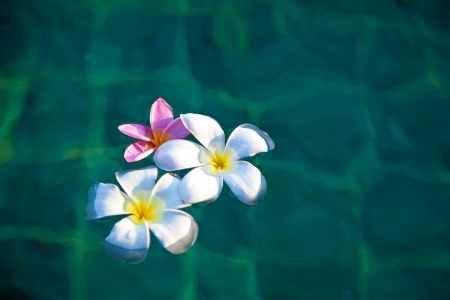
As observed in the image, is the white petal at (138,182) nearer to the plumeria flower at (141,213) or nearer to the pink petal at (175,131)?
the plumeria flower at (141,213)

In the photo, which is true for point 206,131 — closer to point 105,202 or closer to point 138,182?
point 138,182

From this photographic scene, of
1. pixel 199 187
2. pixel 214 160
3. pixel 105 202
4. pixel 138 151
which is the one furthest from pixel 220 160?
pixel 105 202

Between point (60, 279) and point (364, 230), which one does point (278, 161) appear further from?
point (60, 279)

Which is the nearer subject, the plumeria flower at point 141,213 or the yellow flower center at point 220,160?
the plumeria flower at point 141,213

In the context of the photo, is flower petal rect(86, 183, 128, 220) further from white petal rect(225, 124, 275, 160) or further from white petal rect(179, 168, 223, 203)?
white petal rect(225, 124, 275, 160)

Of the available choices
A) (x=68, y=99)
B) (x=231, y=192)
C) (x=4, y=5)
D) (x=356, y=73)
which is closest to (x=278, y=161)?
(x=231, y=192)


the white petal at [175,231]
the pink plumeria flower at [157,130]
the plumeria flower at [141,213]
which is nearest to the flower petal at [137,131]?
the pink plumeria flower at [157,130]

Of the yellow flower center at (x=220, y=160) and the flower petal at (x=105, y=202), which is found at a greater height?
the yellow flower center at (x=220, y=160)
